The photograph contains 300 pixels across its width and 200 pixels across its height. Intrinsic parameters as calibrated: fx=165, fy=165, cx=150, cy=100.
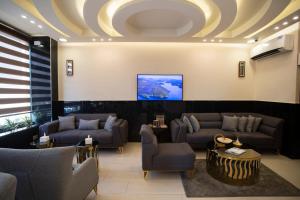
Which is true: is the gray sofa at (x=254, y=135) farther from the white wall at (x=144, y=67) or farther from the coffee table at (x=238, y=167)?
the white wall at (x=144, y=67)

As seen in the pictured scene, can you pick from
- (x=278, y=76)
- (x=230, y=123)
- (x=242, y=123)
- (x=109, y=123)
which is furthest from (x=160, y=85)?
(x=278, y=76)

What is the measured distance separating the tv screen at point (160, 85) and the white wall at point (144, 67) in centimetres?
16

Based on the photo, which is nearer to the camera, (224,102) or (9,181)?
(9,181)

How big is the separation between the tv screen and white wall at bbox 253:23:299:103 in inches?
87.9

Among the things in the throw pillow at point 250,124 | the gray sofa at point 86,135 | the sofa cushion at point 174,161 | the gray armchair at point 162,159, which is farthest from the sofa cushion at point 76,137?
the throw pillow at point 250,124

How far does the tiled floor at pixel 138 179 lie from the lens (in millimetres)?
2350

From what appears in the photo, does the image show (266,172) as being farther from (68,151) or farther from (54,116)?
(54,116)

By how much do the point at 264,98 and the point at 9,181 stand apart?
5330mm

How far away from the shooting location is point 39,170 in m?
1.40

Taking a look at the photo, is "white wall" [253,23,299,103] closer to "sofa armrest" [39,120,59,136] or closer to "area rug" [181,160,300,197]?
"area rug" [181,160,300,197]

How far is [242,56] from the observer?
15.9 ft

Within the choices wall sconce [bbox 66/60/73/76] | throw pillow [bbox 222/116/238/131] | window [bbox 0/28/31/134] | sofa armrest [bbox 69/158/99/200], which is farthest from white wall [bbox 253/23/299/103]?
window [bbox 0/28/31/134]

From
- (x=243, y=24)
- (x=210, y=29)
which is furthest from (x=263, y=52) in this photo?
(x=210, y=29)

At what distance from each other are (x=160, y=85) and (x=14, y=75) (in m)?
3.57
